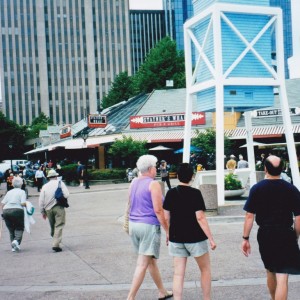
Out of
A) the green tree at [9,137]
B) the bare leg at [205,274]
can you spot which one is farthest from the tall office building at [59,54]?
the bare leg at [205,274]

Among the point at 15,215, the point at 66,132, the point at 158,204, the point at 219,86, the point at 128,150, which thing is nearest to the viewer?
the point at 158,204

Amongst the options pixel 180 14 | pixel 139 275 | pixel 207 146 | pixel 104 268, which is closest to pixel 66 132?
pixel 207 146

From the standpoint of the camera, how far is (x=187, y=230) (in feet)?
17.4

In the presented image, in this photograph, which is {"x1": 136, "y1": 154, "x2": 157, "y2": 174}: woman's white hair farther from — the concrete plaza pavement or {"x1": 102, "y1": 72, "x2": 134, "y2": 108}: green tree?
{"x1": 102, "y1": 72, "x2": 134, "y2": 108}: green tree

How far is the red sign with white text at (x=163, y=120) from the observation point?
41.0 metres

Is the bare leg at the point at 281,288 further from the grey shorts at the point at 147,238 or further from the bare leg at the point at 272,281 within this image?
the grey shorts at the point at 147,238

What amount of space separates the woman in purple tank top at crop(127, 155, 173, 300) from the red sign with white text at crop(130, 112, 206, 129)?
34.9 meters

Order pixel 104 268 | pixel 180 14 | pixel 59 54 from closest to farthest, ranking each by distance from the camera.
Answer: pixel 104 268
pixel 180 14
pixel 59 54

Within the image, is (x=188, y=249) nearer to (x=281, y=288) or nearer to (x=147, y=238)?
(x=147, y=238)

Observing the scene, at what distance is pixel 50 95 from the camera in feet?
399

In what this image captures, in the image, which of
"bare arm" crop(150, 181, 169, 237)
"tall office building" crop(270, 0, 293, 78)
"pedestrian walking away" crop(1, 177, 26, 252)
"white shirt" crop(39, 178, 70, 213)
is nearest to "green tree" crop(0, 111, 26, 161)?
"pedestrian walking away" crop(1, 177, 26, 252)

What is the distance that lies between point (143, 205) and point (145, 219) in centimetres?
16

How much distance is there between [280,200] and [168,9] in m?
147

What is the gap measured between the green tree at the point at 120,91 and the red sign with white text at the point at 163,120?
2900cm
